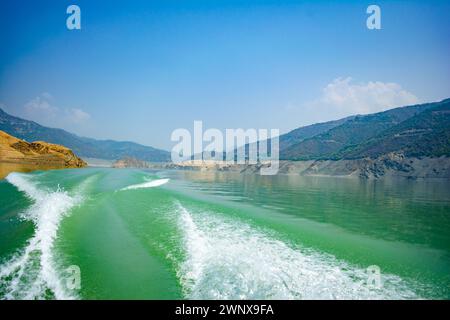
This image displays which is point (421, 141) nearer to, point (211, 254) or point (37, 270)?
point (211, 254)

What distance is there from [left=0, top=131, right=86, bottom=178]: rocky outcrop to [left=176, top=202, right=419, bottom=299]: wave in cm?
5593

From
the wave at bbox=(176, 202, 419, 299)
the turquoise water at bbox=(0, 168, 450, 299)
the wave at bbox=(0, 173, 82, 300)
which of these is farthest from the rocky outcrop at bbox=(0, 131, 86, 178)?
the wave at bbox=(176, 202, 419, 299)

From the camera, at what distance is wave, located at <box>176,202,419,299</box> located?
7.31m

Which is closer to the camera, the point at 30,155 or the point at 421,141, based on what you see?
the point at 30,155

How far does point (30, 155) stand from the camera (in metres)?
67.8

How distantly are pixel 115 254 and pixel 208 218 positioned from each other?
7338mm

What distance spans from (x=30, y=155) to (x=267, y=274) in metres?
76.6

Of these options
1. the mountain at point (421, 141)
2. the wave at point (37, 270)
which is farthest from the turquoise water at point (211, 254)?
the mountain at point (421, 141)

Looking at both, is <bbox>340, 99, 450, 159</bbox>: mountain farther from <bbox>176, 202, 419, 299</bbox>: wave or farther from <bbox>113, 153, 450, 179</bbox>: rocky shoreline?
<bbox>176, 202, 419, 299</bbox>: wave

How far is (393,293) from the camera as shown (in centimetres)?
740

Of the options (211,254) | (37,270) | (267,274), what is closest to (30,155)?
(37,270)

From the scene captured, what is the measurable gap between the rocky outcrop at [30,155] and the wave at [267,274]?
55931mm

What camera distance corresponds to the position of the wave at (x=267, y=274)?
7.31 m
